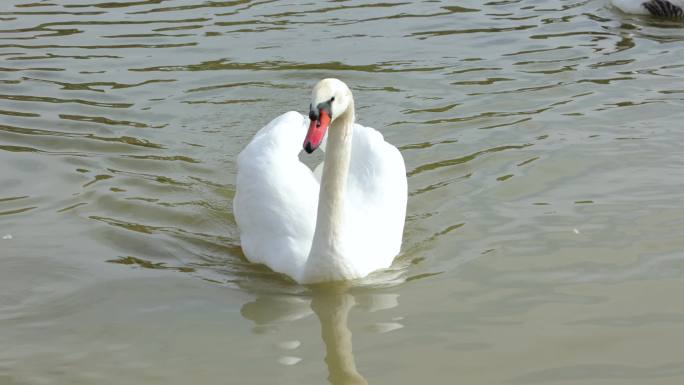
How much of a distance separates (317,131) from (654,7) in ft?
29.9

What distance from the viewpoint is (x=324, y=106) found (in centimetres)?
644

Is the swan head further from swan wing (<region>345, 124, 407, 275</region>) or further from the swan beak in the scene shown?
swan wing (<region>345, 124, 407, 275</region>)

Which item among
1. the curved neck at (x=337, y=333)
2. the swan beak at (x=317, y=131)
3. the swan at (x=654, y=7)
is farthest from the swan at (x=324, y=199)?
the swan at (x=654, y=7)

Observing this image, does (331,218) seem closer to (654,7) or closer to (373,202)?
(373,202)

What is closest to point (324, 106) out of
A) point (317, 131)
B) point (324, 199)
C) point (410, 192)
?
point (317, 131)

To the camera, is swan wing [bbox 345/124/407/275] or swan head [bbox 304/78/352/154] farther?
swan wing [bbox 345/124/407/275]

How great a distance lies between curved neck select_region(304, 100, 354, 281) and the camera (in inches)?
275

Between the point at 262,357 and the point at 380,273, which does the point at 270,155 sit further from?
the point at 262,357

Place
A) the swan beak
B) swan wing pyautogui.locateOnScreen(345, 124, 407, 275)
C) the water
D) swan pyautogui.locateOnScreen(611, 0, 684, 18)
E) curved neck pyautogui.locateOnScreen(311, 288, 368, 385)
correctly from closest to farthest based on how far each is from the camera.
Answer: curved neck pyautogui.locateOnScreen(311, 288, 368, 385) → the swan beak → the water → swan wing pyautogui.locateOnScreen(345, 124, 407, 275) → swan pyautogui.locateOnScreen(611, 0, 684, 18)

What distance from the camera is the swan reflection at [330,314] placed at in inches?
244

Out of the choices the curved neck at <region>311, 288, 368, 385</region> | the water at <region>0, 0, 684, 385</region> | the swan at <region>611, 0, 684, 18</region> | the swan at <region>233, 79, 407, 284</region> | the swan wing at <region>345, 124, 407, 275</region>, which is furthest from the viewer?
the swan at <region>611, 0, 684, 18</region>

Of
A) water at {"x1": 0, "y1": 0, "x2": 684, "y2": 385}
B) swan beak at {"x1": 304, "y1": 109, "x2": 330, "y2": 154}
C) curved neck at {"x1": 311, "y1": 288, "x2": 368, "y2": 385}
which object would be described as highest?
swan beak at {"x1": 304, "y1": 109, "x2": 330, "y2": 154}

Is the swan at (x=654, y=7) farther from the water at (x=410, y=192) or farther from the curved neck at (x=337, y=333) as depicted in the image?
the curved neck at (x=337, y=333)

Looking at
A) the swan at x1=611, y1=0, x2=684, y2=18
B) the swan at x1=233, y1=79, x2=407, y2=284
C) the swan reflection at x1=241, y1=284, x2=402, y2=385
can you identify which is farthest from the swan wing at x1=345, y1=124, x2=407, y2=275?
the swan at x1=611, y1=0, x2=684, y2=18
